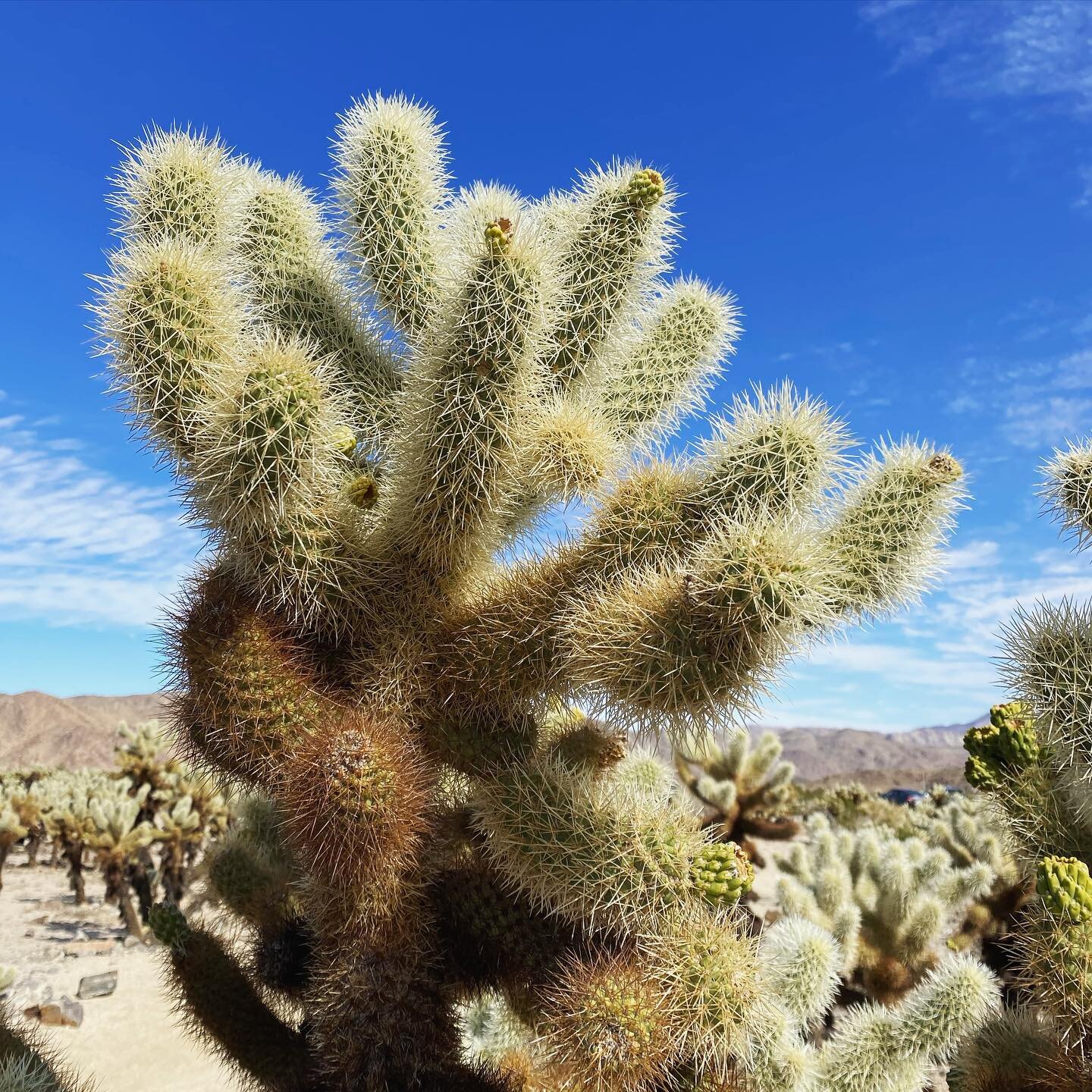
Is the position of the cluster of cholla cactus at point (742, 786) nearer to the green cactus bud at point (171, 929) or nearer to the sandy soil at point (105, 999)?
the sandy soil at point (105, 999)

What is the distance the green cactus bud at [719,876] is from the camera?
2371mm

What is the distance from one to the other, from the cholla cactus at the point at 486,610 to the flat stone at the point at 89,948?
32.1ft

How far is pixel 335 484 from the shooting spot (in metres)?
2.49

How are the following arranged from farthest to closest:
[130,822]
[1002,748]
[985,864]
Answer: [130,822] → [985,864] → [1002,748]

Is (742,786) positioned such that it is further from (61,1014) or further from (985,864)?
(61,1014)

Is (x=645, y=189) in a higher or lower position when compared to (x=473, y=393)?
higher

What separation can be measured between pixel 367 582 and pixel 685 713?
3.34 ft

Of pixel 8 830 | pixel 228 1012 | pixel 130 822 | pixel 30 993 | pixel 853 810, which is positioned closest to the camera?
pixel 228 1012

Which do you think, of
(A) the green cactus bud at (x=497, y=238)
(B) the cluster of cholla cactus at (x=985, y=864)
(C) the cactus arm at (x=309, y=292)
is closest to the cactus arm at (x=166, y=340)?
(C) the cactus arm at (x=309, y=292)

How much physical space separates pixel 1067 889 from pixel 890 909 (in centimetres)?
524

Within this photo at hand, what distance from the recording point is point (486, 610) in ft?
8.34

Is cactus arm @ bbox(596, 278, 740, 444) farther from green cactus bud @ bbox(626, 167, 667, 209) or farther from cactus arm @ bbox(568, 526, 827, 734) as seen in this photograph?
cactus arm @ bbox(568, 526, 827, 734)

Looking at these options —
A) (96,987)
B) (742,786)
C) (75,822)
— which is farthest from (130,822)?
(742,786)

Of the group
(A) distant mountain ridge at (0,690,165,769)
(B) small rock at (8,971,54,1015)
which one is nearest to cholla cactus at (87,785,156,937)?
(B) small rock at (8,971,54,1015)
